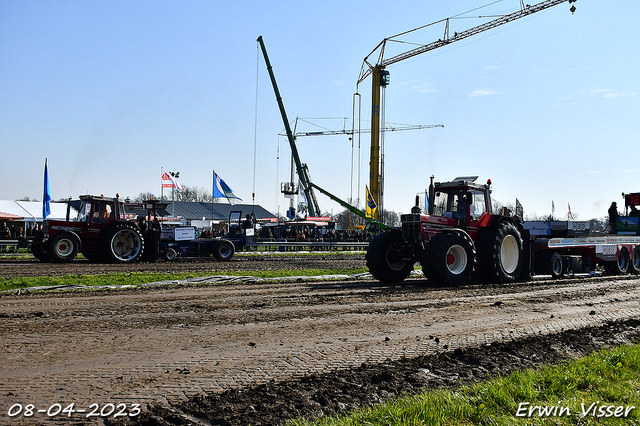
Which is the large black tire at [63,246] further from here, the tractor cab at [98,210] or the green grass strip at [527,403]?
the green grass strip at [527,403]

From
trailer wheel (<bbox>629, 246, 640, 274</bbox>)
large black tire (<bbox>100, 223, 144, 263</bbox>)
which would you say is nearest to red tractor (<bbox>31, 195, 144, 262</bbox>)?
large black tire (<bbox>100, 223, 144, 263</bbox>)

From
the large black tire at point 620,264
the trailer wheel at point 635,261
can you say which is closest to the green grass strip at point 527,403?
the large black tire at point 620,264

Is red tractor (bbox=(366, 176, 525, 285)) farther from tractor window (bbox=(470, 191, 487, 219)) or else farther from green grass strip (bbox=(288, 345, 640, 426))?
green grass strip (bbox=(288, 345, 640, 426))

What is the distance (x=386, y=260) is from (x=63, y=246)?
1274 cm

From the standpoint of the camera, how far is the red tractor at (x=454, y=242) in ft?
40.6

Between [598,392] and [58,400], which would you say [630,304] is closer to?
[598,392]

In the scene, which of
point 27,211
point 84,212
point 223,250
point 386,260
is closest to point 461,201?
point 386,260

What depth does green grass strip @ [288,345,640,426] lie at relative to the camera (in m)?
3.83

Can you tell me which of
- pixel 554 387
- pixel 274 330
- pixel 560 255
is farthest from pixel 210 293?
pixel 560 255

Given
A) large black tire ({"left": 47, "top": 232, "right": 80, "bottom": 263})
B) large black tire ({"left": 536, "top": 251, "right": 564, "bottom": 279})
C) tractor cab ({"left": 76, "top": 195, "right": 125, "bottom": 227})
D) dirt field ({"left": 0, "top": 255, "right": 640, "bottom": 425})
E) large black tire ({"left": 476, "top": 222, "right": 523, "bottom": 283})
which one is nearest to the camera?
dirt field ({"left": 0, "top": 255, "right": 640, "bottom": 425})

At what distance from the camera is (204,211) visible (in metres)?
80.8

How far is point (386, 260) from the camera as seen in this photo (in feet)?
44.9

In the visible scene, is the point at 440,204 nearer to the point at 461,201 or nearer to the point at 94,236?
the point at 461,201

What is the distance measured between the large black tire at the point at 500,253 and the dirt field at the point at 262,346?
102 inches
